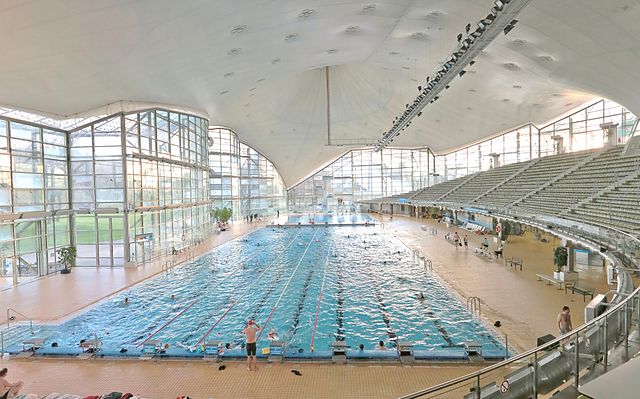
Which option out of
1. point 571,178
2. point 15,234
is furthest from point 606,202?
point 15,234

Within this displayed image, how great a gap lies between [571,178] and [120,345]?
20416 millimetres

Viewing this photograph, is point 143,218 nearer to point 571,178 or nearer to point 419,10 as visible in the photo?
point 419,10

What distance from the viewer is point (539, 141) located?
29.4m

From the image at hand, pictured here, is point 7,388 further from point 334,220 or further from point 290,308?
point 334,220

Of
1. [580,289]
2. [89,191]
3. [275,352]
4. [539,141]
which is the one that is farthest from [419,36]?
[539,141]

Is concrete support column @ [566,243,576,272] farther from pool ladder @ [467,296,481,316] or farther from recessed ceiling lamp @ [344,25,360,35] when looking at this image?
recessed ceiling lamp @ [344,25,360,35]

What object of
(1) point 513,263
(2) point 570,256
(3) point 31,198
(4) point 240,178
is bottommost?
(1) point 513,263

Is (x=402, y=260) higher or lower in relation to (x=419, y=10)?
lower

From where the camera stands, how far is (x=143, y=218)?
1839cm

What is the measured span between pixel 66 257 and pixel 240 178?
23.9 metres

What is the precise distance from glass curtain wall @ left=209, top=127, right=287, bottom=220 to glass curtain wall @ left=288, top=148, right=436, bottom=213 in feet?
22.5

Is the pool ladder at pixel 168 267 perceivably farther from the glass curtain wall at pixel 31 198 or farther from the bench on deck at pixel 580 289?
the bench on deck at pixel 580 289

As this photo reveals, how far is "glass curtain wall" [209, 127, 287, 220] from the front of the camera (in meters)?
36.2

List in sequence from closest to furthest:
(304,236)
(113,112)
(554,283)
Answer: (554,283), (113,112), (304,236)
